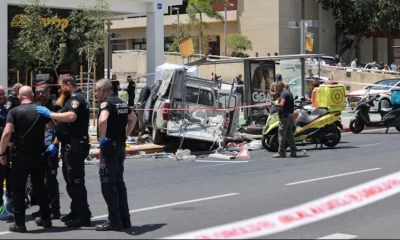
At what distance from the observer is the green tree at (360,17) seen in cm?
5022

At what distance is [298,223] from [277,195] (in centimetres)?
211

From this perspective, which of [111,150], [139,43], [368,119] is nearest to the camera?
[111,150]

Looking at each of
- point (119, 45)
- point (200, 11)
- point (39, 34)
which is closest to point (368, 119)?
point (39, 34)

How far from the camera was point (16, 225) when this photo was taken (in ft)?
26.9

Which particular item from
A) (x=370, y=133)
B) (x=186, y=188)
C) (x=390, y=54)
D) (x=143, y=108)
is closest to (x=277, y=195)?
(x=186, y=188)

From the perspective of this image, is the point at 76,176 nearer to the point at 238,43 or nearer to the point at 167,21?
the point at 238,43

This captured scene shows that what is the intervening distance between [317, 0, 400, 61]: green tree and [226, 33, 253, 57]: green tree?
801 cm

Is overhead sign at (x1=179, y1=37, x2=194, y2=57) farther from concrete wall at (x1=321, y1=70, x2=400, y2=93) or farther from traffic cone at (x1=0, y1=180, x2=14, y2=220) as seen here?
concrete wall at (x1=321, y1=70, x2=400, y2=93)

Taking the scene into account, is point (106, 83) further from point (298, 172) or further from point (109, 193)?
point (298, 172)

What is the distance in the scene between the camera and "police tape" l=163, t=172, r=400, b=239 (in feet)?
26.4

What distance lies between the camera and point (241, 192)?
11109mm

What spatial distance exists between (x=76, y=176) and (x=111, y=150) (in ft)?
1.98

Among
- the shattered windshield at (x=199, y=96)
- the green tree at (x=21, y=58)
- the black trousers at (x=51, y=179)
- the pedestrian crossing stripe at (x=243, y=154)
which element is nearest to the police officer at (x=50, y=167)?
the black trousers at (x=51, y=179)

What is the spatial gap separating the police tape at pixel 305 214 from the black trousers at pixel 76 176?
1.30m
